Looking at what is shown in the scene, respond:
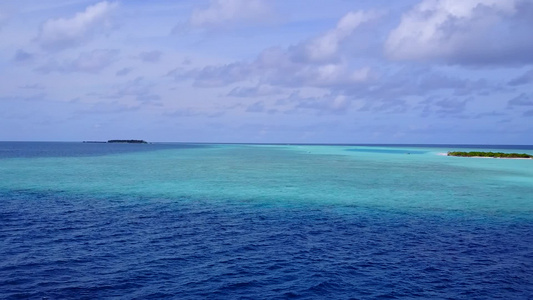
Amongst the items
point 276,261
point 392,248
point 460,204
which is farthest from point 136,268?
point 460,204

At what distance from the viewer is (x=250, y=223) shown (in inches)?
1129

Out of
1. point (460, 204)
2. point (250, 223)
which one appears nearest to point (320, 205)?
point (250, 223)

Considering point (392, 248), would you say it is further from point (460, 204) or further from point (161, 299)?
point (460, 204)

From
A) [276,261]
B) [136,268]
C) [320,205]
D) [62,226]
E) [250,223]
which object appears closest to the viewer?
[136,268]

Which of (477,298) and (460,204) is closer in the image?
(477,298)

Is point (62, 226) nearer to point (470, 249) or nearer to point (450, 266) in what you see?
point (450, 266)

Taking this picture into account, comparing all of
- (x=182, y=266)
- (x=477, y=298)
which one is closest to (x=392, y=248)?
(x=477, y=298)

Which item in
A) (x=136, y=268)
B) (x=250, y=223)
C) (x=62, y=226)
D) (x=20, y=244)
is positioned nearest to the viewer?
(x=136, y=268)

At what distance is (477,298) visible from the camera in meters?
16.5

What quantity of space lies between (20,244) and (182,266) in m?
9.83

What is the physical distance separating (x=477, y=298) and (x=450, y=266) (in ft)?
12.0

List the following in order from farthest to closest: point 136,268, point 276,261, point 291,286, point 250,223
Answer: point 250,223 < point 276,261 < point 136,268 < point 291,286

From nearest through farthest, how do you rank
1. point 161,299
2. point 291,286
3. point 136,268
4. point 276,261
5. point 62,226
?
point 161,299 < point 291,286 < point 136,268 < point 276,261 < point 62,226

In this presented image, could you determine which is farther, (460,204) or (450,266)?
(460,204)
